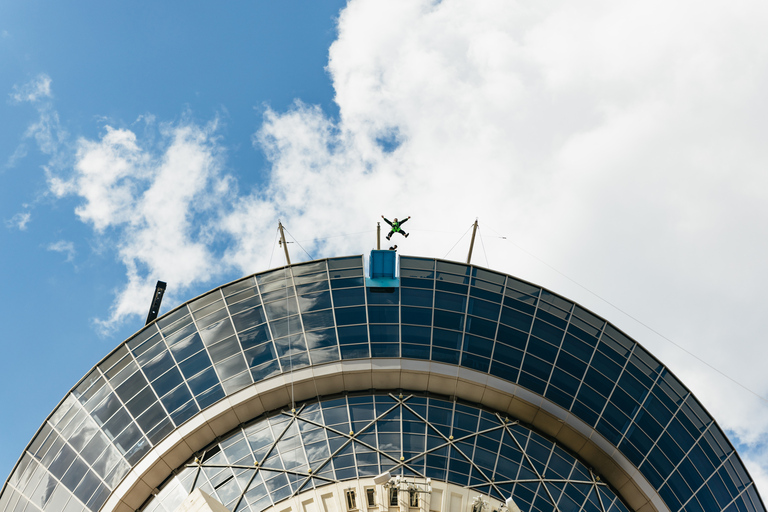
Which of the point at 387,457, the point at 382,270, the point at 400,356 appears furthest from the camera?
the point at 382,270

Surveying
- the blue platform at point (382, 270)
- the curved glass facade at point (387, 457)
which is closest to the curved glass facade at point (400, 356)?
the blue platform at point (382, 270)

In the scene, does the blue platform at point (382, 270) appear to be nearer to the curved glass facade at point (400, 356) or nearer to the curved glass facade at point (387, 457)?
the curved glass facade at point (400, 356)

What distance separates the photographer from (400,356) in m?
45.0

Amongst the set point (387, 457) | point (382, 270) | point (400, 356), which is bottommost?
point (387, 457)

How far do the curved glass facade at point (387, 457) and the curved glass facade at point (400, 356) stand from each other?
3137mm

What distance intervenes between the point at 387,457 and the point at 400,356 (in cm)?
742

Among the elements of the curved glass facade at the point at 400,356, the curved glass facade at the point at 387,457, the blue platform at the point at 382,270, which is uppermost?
the blue platform at the point at 382,270

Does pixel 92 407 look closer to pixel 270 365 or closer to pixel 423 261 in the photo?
pixel 270 365

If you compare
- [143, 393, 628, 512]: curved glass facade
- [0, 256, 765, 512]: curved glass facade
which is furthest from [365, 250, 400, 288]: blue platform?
[143, 393, 628, 512]: curved glass facade

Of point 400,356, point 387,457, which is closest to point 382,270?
point 400,356

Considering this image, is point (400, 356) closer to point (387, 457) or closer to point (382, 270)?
point (382, 270)

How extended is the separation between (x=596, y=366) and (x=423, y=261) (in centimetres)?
1462

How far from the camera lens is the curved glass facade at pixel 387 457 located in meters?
39.8

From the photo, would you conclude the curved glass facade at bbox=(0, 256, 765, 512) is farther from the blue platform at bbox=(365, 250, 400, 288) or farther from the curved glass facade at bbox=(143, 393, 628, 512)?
the curved glass facade at bbox=(143, 393, 628, 512)
